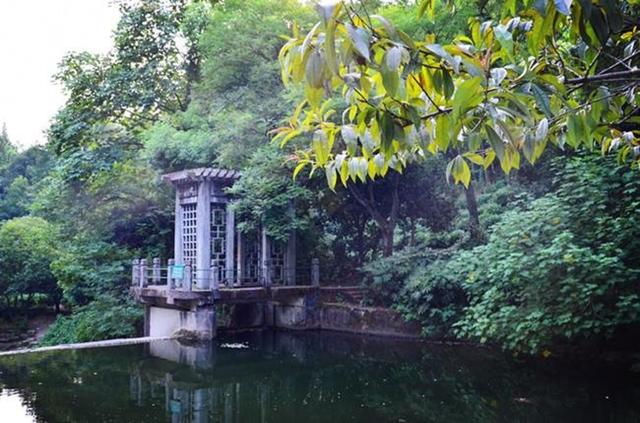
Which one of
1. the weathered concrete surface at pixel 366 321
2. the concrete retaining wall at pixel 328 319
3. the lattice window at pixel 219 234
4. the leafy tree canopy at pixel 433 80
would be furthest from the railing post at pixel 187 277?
the leafy tree canopy at pixel 433 80

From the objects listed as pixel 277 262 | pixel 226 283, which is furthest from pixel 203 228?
pixel 277 262

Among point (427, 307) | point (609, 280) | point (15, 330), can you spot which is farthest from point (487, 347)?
point (15, 330)

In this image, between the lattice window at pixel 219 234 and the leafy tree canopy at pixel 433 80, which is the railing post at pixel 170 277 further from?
the leafy tree canopy at pixel 433 80

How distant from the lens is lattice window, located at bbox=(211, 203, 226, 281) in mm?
9344

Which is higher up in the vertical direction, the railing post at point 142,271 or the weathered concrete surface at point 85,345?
the railing post at point 142,271

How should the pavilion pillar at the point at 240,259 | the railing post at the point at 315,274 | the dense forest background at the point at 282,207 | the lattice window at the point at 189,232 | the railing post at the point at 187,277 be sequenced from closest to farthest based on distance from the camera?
the dense forest background at the point at 282,207, the railing post at the point at 187,277, the lattice window at the point at 189,232, the pavilion pillar at the point at 240,259, the railing post at the point at 315,274

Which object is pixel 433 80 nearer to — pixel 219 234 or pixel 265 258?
pixel 219 234

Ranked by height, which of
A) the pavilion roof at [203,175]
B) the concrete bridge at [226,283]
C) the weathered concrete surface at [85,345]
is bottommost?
the weathered concrete surface at [85,345]

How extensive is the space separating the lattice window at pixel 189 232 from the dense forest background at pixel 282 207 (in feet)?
2.55

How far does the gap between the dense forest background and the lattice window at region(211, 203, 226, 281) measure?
0.32 m

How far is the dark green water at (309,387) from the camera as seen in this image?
4.54 meters

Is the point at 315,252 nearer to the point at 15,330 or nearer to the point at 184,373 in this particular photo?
the point at 184,373

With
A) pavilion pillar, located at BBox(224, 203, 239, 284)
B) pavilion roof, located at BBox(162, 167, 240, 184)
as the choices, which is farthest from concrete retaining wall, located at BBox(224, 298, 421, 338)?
pavilion roof, located at BBox(162, 167, 240, 184)

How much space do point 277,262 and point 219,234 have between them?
1287 millimetres
